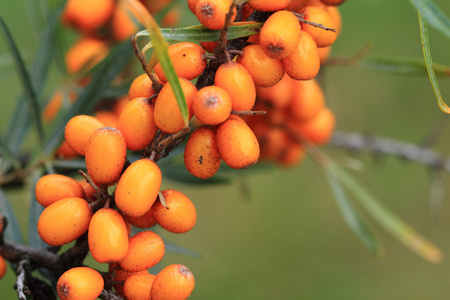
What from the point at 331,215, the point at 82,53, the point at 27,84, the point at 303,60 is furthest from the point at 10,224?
the point at 331,215

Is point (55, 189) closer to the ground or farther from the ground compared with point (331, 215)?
farther from the ground

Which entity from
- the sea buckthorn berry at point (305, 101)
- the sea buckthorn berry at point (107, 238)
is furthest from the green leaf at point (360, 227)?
the sea buckthorn berry at point (107, 238)

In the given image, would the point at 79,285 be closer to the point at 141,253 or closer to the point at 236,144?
the point at 141,253

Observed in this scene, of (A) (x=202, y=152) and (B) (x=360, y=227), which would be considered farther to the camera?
(B) (x=360, y=227)

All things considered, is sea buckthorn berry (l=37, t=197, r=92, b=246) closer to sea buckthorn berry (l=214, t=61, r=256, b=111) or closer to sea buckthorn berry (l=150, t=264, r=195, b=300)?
sea buckthorn berry (l=150, t=264, r=195, b=300)

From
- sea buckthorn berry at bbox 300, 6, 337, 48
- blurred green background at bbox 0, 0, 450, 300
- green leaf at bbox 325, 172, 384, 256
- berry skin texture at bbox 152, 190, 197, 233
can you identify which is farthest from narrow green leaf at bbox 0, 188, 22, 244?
blurred green background at bbox 0, 0, 450, 300

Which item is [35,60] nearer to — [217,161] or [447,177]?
[217,161]

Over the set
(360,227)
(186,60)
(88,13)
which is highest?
(186,60)
